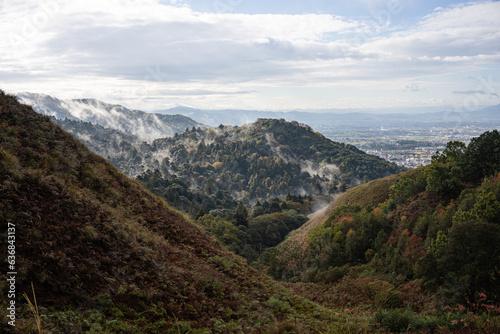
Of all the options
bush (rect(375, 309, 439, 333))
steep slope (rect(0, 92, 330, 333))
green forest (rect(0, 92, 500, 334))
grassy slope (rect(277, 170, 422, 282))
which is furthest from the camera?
grassy slope (rect(277, 170, 422, 282))

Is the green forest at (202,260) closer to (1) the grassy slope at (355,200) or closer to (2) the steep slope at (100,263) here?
(2) the steep slope at (100,263)

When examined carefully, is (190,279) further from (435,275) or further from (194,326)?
(435,275)

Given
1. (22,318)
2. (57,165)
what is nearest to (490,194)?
(22,318)

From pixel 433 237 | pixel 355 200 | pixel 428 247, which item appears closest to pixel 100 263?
pixel 428 247

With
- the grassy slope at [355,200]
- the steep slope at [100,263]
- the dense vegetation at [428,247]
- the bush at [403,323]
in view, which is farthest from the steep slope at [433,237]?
the steep slope at [100,263]

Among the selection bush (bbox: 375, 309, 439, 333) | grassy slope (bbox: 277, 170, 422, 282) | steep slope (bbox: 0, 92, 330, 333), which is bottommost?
grassy slope (bbox: 277, 170, 422, 282)

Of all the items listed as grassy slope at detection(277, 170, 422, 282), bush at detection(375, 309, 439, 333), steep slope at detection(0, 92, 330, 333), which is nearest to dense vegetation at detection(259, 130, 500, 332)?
bush at detection(375, 309, 439, 333)

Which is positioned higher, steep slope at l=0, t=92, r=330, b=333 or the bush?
steep slope at l=0, t=92, r=330, b=333

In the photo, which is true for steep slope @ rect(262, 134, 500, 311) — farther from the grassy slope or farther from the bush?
the bush
